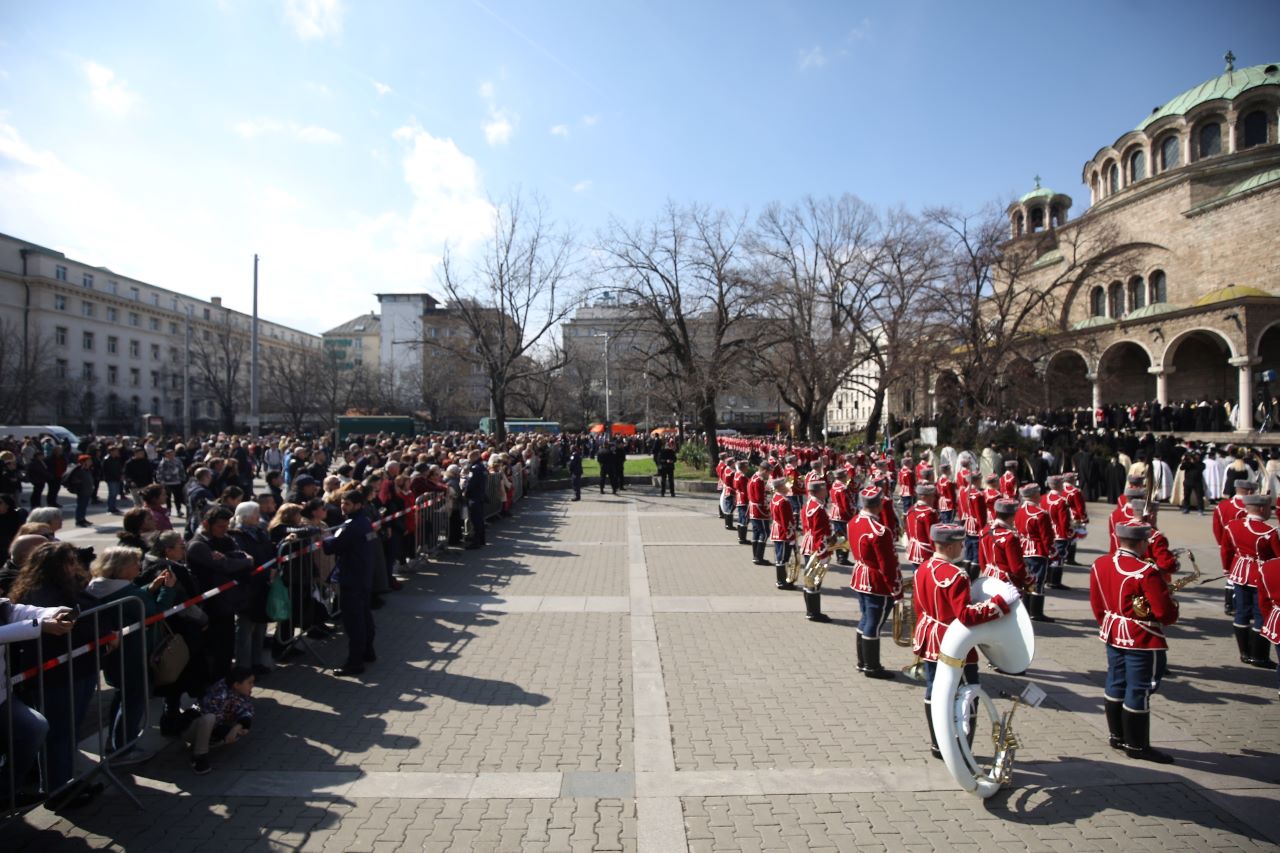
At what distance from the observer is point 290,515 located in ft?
24.5

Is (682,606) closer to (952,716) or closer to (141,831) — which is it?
(952,716)

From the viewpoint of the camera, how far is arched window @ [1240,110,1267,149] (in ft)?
137

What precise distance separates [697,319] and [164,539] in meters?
24.9

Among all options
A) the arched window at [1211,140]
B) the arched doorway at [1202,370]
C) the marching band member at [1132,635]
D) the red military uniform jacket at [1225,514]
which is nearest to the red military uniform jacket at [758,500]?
the red military uniform jacket at [1225,514]

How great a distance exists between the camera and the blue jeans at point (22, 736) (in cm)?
391

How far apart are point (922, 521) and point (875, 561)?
2.19 meters

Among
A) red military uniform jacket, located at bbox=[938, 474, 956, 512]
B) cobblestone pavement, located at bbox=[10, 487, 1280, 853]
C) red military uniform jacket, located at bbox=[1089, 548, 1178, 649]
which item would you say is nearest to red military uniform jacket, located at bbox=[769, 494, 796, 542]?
cobblestone pavement, located at bbox=[10, 487, 1280, 853]

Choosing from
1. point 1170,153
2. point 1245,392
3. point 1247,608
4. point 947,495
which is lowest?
point 1247,608

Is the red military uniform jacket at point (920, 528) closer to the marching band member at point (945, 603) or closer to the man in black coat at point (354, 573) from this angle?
the marching band member at point (945, 603)

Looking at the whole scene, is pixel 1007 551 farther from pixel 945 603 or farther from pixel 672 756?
pixel 672 756

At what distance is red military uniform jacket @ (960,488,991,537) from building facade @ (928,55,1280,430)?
2023 centimetres

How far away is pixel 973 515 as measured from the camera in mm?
10930

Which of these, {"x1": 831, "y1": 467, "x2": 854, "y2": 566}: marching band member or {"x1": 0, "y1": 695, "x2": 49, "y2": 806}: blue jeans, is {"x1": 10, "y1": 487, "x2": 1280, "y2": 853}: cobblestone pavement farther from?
{"x1": 831, "y1": 467, "x2": 854, "y2": 566}: marching band member

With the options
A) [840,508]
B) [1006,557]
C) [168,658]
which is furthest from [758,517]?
[168,658]
